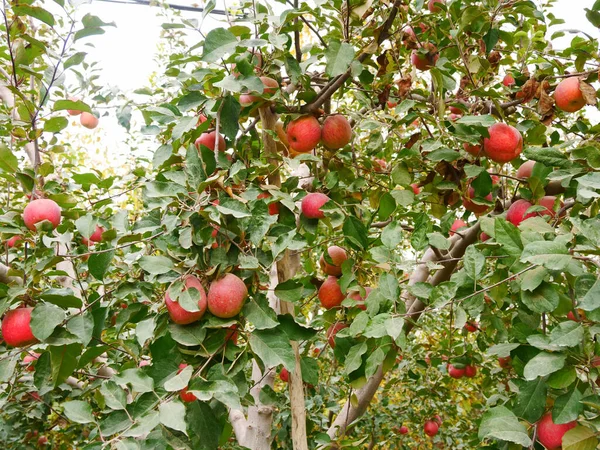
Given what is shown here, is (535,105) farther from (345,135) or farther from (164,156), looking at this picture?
(164,156)

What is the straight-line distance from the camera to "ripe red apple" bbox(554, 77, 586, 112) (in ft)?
4.62

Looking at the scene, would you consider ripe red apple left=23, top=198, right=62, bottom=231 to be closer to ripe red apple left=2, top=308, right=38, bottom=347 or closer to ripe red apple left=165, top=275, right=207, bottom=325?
ripe red apple left=2, top=308, right=38, bottom=347

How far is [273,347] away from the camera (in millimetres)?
1082

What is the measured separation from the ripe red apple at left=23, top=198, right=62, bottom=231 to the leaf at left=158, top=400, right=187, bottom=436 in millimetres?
628

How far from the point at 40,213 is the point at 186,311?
0.52 metres

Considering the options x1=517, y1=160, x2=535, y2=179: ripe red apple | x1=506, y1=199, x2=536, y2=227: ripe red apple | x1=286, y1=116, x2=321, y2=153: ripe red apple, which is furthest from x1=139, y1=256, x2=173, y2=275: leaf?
x1=517, y1=160, x2=535, y2=179: ripe red apple

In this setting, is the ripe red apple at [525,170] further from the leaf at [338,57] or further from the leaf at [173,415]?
the leaf at [173,415]

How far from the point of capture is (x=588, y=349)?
0.98 m

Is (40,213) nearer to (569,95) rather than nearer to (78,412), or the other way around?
(78,412)

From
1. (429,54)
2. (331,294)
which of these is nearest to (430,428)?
(331,294)

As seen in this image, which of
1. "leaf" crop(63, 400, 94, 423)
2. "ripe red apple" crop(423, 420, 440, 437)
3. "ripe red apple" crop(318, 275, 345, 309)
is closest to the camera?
"leaf" crop(63, 400, 94, 423)

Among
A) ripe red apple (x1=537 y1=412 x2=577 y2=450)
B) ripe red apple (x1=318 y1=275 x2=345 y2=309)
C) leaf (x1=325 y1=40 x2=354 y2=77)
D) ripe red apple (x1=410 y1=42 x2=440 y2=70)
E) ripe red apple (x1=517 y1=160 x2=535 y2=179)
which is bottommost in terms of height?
ripe red apple (x1=318 y1=275 x2=345 y2=309)

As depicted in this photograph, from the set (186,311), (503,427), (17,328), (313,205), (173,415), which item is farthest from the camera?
(313,205)

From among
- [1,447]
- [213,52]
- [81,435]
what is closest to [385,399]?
[81,435]
